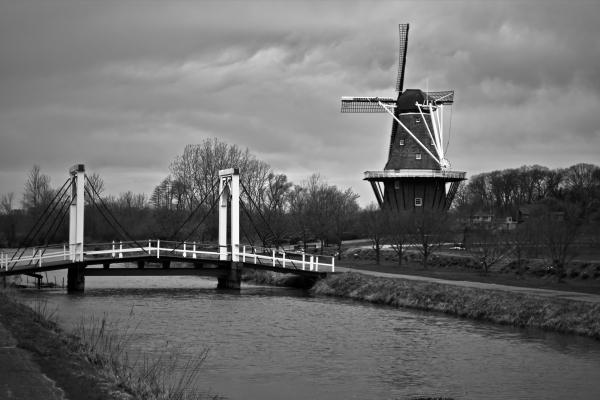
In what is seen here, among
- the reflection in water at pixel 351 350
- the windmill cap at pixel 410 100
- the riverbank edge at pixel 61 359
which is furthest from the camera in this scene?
the windmill cap at pixel 410 100

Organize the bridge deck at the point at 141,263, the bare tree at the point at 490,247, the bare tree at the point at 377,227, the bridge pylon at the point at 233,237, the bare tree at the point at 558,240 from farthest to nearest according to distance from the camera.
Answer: the bare tree at the point at 377,227, the bare tree at the point at 490,247, the bare tree at the point at 558,240, the bridge pylon at the point at 233,237, the bridge deck at the point at 141,263

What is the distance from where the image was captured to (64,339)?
16391 mm

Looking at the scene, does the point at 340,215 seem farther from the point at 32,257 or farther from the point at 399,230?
the point at 32,257

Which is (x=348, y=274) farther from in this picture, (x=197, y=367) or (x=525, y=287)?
(x=197, y=367)

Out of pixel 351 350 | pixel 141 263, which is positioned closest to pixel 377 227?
pixel 141 263

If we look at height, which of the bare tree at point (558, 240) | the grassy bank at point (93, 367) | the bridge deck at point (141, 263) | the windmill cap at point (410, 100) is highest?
the windmill cap at point (410, 100)

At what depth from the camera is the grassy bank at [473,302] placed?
2253 cm

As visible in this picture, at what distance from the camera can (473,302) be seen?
27062 mm

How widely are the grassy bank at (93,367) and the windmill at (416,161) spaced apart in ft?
146

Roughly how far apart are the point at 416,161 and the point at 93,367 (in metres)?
51.2

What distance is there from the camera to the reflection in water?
15188 mm

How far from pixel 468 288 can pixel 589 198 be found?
56.7 metres

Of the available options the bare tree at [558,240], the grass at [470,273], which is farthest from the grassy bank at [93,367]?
the bare tree at [558,240]

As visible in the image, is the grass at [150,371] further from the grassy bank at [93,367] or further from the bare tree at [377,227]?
the bare tree at [377,227]
